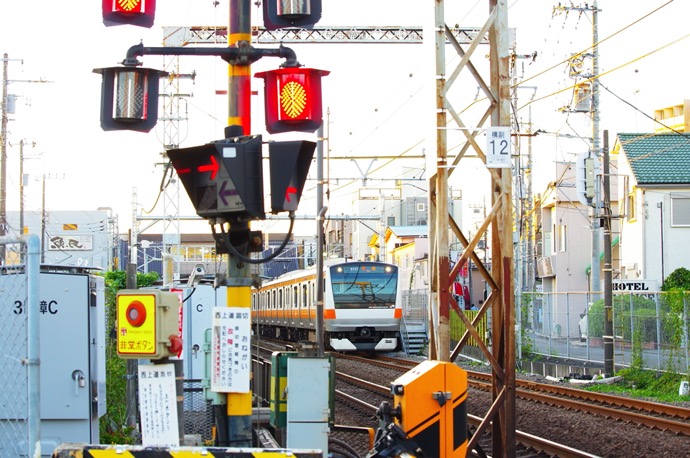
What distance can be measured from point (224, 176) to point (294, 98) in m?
0.78

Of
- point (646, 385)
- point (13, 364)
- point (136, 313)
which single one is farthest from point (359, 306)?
point (136, 313)

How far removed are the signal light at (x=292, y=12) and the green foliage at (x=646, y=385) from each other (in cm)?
1338

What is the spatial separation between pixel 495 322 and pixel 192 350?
607 cm

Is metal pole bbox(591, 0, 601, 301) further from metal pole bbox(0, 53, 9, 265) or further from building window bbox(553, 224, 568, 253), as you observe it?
metal pole bbox(0, 53, 9, 265)

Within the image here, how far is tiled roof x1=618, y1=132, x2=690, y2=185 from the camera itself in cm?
3519

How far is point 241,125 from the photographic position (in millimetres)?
7078

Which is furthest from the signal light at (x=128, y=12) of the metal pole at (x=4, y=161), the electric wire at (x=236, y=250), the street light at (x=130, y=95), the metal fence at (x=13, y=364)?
the metal pole at (x=4, y=161)

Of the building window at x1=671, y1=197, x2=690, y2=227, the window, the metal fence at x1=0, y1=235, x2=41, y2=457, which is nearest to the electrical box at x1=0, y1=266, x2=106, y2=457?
the metal fence at x1=0, y1=235, x2=41, y2=457

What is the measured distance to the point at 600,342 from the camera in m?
26.0

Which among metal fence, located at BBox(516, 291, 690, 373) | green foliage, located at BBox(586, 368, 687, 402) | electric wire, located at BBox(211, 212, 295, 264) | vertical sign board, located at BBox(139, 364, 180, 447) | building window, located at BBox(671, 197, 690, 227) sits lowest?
green foliage, located at BBox(586, 368, 687, 402)

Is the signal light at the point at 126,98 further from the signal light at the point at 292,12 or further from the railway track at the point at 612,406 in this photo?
the railway track at the point at 612,406

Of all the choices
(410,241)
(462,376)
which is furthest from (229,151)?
(410,241)

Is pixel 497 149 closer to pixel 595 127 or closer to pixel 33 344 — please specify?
pixel 33 344

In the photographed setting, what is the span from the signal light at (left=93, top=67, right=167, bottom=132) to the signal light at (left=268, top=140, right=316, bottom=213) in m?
0.91
